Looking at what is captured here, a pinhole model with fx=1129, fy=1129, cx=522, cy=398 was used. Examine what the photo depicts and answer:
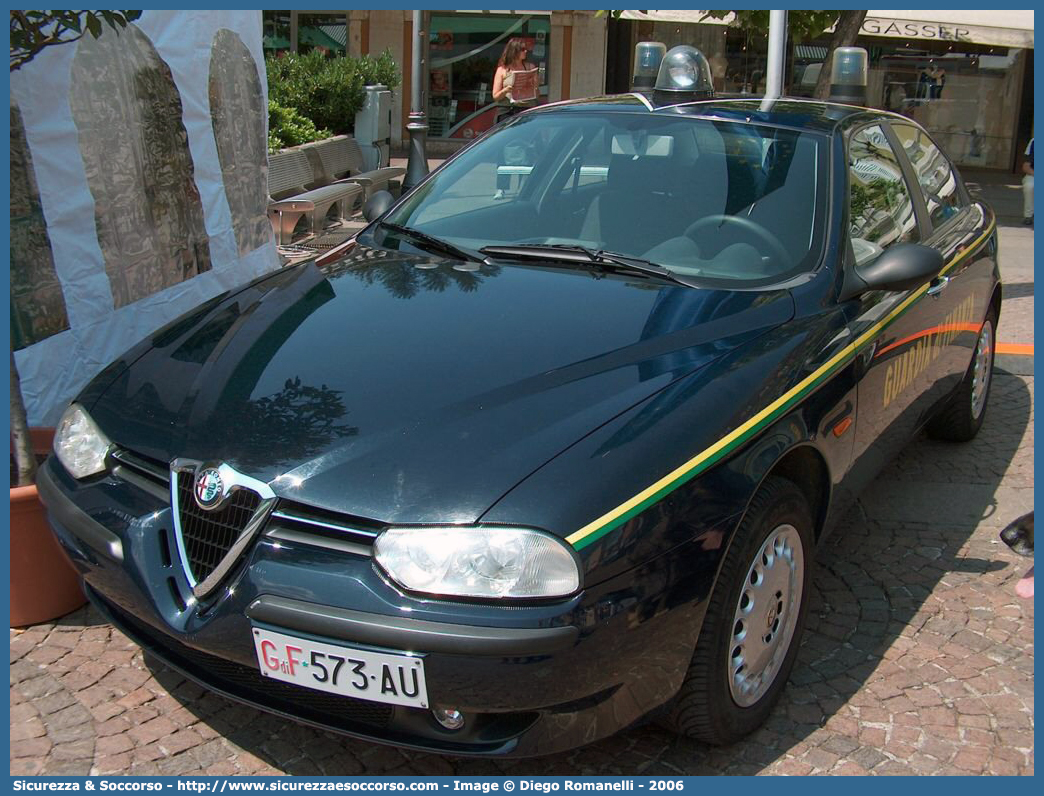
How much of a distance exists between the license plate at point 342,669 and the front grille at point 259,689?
6 cm

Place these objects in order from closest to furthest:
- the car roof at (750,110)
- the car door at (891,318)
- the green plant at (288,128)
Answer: the car door at (891,318) < the car roof at (750,110) < the green plant at (288,128)

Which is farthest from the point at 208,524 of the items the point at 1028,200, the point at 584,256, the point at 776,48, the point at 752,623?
the point at 1028,200

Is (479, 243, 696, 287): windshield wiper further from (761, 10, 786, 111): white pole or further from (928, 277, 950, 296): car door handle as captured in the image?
(761, 10, 786, 111): white pole

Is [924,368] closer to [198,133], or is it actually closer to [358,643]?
[358,643]

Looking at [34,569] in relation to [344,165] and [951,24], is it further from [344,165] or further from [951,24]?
[951,24]

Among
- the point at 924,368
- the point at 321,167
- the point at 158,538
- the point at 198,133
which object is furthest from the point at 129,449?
the point at 321,167

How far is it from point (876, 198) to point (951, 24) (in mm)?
13499

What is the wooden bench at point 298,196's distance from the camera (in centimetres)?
945

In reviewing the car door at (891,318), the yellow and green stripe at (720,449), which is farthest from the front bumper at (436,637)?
the car door at (891,318)

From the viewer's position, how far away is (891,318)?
3850mm

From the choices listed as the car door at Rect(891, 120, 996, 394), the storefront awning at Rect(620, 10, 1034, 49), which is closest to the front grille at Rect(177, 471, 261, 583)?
the car door at Rect(891, 120, 996, 394)

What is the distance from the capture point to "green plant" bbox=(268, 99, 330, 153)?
12.2 metres

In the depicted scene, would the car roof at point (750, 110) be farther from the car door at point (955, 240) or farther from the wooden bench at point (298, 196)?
the wooden bench at point (298, 196)

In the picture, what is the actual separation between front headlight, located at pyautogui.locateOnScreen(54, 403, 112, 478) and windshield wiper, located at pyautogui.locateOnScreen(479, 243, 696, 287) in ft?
4.68
